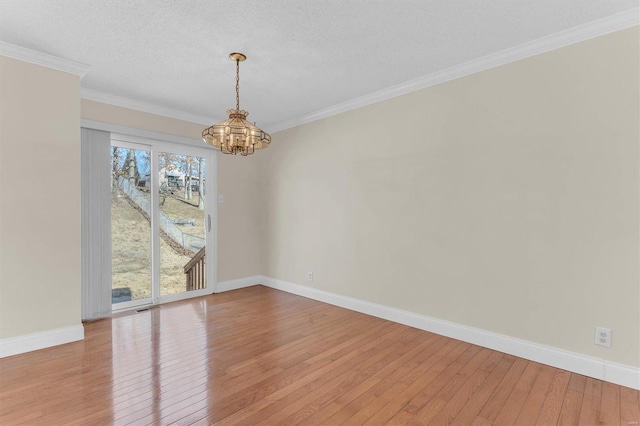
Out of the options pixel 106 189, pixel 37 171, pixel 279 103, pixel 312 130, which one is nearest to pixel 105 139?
pixel 106 189

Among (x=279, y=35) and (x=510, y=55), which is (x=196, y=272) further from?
(x=510, y=55)

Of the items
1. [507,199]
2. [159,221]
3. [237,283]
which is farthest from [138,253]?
[507,199]

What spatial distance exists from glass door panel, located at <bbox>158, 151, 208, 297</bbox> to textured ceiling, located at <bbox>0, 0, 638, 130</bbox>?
4.10 ft

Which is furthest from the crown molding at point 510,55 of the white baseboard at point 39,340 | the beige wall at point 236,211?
the white baseboard at point 39,340

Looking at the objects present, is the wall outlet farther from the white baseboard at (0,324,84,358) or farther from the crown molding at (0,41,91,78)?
the crown molding at (0,41,91,78)

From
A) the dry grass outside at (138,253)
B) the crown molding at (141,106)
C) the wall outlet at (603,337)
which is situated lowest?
the wall outlet at (603,337)

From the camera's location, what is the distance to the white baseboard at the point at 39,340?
103 inches

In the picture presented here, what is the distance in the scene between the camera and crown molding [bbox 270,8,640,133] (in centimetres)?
221

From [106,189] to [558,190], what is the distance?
15.3ft

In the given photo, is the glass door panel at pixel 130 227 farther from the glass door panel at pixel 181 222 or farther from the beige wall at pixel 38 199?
the beige wall at pixel 38 199

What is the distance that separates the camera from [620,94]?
2213mm

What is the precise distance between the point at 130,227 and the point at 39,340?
5.07ft

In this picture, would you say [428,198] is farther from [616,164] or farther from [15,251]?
[15,251]

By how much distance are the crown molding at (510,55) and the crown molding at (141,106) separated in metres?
2.08
